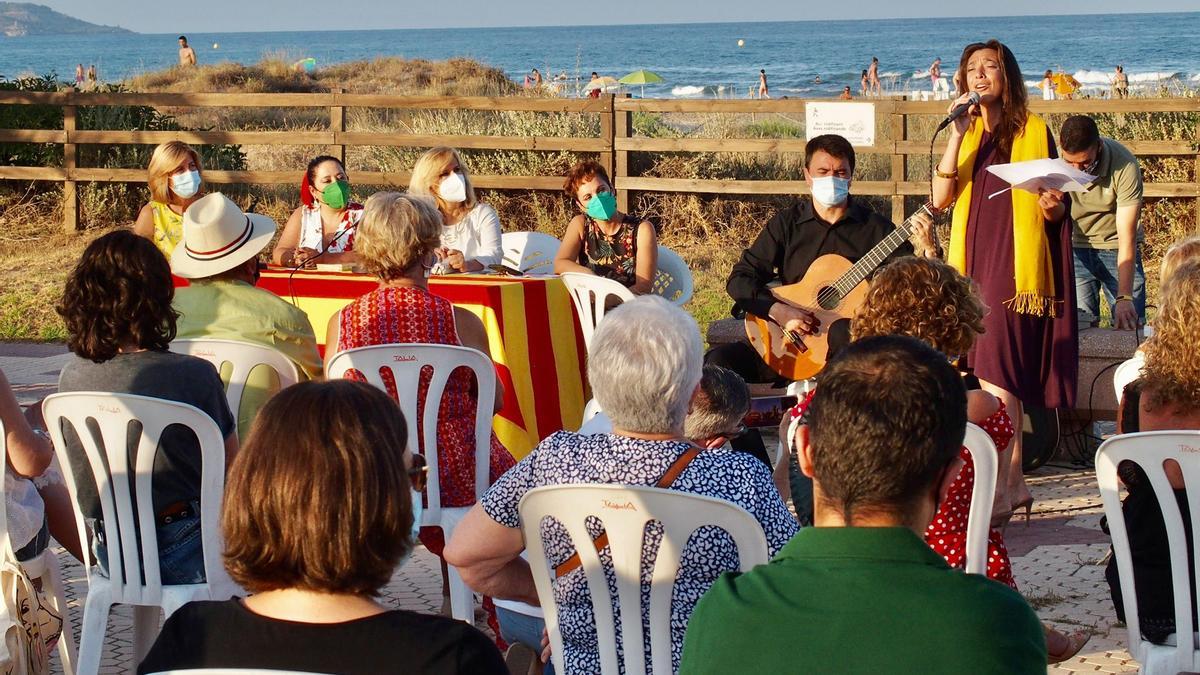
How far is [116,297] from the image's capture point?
364 centimetres

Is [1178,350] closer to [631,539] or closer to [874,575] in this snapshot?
[631,539]

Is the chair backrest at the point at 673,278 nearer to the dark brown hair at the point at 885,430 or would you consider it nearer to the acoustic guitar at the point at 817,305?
the acoustic guitar at the point at 817,305

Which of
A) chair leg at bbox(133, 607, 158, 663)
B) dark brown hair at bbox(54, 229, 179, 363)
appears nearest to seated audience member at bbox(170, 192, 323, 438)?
dark brown hair at bbox(54, 229, 179, 363)

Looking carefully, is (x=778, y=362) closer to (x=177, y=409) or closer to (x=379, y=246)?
(x=379, y=246)

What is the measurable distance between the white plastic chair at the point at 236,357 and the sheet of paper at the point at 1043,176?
2.68 metres

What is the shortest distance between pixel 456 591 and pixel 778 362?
8.49 ft

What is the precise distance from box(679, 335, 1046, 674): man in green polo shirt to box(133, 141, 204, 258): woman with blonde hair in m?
5.40

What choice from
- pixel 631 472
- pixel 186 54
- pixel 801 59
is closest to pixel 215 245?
pixel 631 472

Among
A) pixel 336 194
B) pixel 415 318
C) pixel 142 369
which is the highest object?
pixel 336 194

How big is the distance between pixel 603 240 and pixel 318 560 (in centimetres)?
497

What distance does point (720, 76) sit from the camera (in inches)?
2950

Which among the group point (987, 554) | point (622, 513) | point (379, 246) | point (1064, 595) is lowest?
point (1064, 595)

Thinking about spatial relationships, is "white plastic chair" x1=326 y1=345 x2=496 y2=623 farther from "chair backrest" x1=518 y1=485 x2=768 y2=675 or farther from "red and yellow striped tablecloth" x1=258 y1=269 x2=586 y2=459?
"red and yellow striped tablecloth" x1=258 y1=269 x2=586 y2=459

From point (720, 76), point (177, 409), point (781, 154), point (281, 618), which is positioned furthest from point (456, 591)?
point (720, 76)
